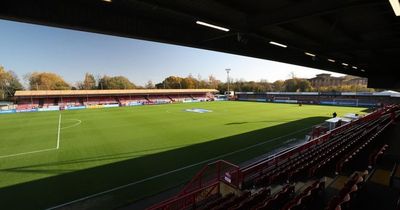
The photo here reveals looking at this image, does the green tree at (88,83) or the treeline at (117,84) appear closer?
the treeline at (117,84)

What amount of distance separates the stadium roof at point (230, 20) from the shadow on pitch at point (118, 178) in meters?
6.77

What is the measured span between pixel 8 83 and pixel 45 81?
39.0 ft

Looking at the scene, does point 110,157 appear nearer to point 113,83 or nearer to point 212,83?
point 113,83

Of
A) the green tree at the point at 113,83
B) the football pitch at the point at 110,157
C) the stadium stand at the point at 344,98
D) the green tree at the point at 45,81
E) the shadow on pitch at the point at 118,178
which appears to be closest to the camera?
the shadow on pitch at the point at 118,178

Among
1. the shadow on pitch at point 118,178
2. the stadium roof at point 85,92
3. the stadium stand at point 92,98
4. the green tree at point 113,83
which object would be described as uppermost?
the green tree at point 113,83

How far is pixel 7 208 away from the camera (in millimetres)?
8664

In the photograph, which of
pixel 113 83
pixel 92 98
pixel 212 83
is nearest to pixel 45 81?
pixel 113 83

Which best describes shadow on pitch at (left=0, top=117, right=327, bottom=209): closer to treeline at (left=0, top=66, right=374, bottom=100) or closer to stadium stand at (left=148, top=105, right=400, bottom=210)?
stadium stand at (left=148, top=105, right=400, bottom=210)

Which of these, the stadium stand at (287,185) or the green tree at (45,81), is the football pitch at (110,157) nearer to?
the stadium stand at (287,185)

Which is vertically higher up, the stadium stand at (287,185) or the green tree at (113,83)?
the green tree at (113,83)

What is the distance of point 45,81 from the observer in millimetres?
91750

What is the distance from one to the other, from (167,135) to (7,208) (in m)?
13.2

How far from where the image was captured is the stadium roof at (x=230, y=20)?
5301 mm

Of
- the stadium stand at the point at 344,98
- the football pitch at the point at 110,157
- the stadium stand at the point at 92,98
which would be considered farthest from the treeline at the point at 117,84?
the football pitch at the point at 110,157
